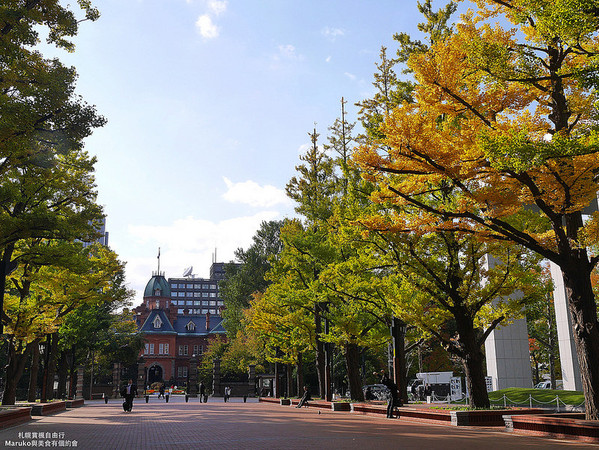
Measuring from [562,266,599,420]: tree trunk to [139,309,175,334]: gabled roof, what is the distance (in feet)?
279

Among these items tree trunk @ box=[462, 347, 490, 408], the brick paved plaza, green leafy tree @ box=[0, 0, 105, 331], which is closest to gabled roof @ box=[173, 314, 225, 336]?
green leafy tree @ box=[0, 0, 105, 331]

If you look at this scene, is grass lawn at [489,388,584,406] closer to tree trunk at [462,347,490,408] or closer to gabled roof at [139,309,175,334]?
tree trunk at [462,347,490,408]

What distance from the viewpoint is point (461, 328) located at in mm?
16234

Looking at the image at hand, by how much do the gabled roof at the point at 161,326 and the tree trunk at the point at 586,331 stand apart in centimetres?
8518

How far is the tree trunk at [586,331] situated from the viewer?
11.7 metres

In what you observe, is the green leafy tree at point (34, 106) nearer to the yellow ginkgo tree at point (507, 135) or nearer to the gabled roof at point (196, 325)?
the yellow ginkgo tree at point (507, 135)

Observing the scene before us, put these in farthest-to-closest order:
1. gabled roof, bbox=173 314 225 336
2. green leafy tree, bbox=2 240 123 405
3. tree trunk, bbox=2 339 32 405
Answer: gabled roof, bbox=173 314 225 336 → tree trunk, bbox=2 339 32 405 → green leafy tree, bbox=2 240 123 405

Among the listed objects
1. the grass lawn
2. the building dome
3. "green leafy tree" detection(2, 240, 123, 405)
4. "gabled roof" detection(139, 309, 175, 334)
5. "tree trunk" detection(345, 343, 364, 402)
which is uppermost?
the building dome

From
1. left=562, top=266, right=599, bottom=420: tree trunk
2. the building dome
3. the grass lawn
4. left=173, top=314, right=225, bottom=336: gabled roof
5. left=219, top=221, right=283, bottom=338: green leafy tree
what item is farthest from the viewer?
the building dome

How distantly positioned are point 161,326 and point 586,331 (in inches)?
3423

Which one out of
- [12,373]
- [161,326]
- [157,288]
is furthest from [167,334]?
[12,373]

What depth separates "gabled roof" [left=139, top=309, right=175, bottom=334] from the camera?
297 ft

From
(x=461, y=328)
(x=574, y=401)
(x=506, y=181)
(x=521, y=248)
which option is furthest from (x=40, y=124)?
(x=574, y=401)

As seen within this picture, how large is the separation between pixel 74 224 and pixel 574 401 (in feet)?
67.9
